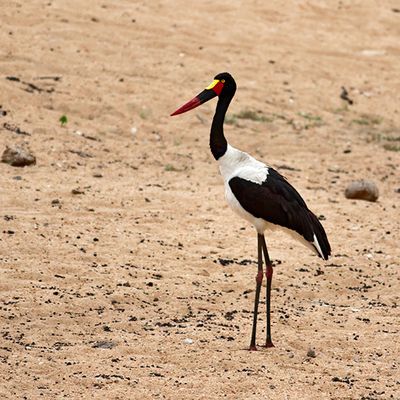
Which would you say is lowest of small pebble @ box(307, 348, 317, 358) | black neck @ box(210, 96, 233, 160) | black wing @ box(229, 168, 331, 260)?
small pebble @ box(307, 348, 317, 358)

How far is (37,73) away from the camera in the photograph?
418 inches

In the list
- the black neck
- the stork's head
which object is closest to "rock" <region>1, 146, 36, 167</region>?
the stork's head

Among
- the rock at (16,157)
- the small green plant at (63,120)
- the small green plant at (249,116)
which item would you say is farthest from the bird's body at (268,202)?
the small green plant at (249,116)

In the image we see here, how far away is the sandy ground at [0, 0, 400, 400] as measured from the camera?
541 centimetres

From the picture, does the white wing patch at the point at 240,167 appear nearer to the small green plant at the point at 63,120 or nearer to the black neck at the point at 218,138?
the black neck at the point at 218,138

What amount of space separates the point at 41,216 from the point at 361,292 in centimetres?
239

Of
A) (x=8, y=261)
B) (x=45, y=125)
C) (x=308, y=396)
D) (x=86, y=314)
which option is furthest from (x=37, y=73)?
(x=308, y=396)

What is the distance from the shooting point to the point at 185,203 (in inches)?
333

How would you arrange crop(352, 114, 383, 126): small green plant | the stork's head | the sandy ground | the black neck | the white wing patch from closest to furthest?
the sandy ground < the white wing patch < the black neck < the stork's head < crop(352, 114, 383, 126): small green plant

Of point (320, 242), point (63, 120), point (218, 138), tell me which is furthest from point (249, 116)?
point (320, 242)

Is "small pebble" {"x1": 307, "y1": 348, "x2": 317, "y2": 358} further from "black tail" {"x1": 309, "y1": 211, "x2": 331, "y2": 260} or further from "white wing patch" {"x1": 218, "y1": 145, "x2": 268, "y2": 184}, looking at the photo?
"white wing patch" {"x1": 218, "y1": 145, "x2": 268, "y2": 184}

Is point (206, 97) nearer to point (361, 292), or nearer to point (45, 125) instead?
point (361, 292)

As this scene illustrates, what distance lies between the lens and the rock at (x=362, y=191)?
9016 millimetres

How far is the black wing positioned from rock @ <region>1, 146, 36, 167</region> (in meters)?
3.18
